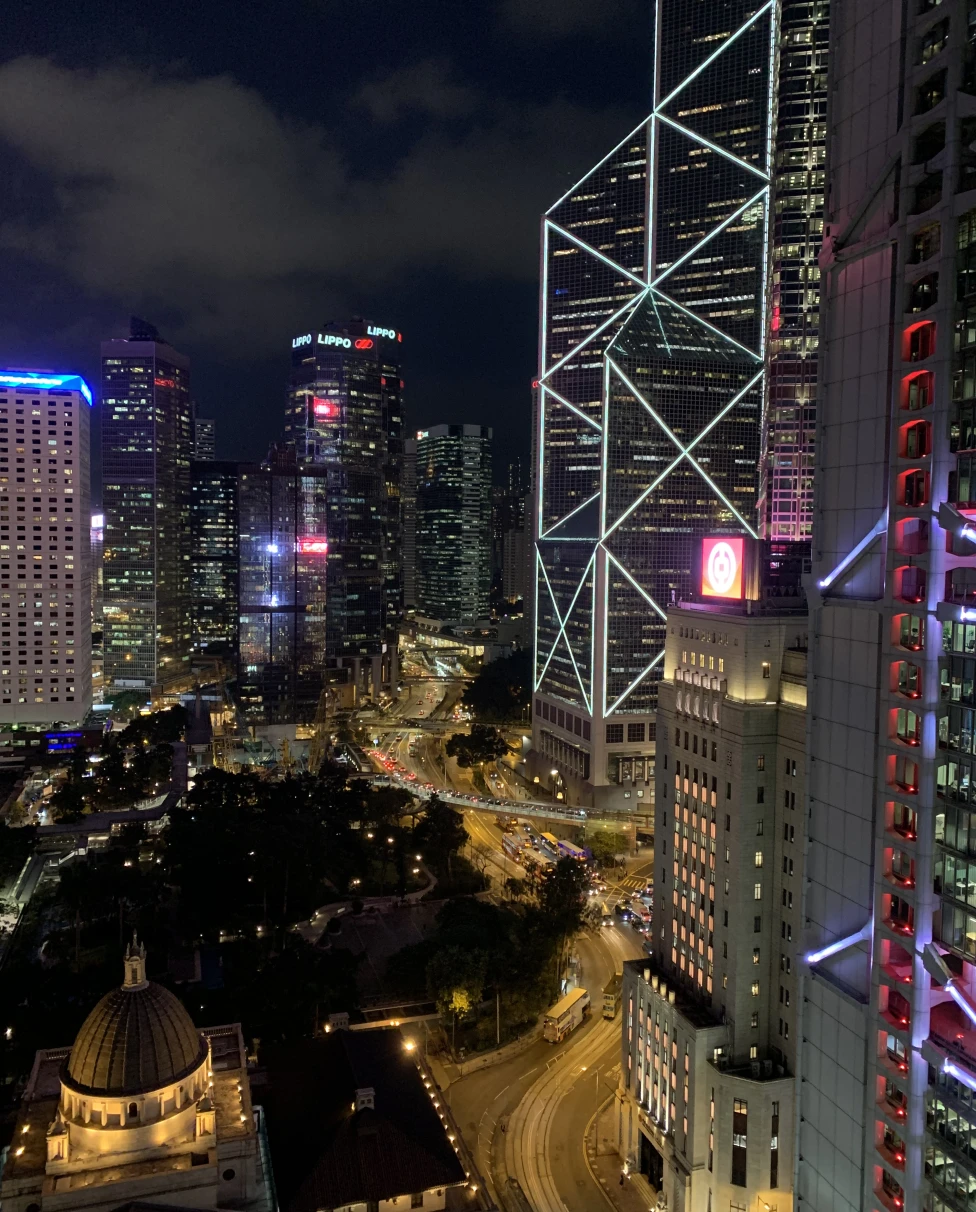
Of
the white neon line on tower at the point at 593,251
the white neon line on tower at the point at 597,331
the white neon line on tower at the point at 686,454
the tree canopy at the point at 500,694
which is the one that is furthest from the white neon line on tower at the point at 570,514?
the tree canopy at the point at 500,694

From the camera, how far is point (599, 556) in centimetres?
8412

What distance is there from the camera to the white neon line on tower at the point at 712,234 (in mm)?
83188

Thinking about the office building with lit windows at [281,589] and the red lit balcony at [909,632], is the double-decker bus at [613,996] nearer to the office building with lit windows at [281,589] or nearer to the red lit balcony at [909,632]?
the red lit balcony at [909,632]

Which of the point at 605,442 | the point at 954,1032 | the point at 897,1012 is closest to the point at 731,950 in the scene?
the point at 897,1012

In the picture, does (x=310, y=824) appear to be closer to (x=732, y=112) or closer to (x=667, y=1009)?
(x=667, y=1009)

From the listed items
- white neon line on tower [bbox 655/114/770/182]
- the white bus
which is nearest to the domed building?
the white bus

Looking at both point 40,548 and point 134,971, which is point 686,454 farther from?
point 40,548

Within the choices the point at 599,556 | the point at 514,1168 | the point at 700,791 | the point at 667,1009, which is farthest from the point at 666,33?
the point at 514,1168

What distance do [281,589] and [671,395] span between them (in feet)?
189

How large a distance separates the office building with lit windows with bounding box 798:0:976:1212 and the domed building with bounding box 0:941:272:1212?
16729 mm

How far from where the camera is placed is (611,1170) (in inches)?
1516

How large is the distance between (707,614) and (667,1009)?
16769 mm

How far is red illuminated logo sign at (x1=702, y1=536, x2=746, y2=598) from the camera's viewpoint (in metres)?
40.2

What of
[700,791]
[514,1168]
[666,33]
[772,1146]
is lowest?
[514,1168]
